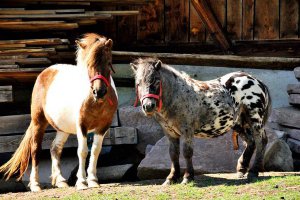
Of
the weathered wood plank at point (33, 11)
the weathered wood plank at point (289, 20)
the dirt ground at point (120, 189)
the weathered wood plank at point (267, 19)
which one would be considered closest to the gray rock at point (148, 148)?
the dirt ground at point (120, 189)

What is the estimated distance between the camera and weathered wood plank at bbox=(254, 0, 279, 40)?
13.9 m

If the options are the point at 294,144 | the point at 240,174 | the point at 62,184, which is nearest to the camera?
the point at 240,174

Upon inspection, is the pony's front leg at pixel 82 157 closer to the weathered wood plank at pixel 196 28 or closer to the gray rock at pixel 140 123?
the gray rock at pixel 140 123

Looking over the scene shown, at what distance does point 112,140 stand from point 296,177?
3.97 meters

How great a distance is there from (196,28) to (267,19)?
138 centimetres

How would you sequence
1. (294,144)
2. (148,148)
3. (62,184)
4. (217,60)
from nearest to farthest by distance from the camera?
(62,184), (148,148), (294,144), (217,60)

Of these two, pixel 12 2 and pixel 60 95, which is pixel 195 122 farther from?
pixel 12 2

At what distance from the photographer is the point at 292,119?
42.7 feet

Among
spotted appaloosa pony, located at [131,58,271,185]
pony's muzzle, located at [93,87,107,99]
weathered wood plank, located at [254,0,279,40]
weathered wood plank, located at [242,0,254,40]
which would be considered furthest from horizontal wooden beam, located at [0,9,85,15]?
weathered wood plank, located at [254,0,279,40]

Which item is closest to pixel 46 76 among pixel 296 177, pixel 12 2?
pixel 12 2

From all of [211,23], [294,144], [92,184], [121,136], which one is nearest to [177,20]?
[211,23]

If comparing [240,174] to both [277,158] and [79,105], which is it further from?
[79,105]

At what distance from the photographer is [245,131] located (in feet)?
36.1

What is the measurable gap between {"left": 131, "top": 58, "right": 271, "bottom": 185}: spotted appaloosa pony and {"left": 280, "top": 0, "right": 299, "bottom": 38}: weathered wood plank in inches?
128
